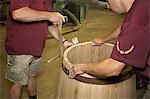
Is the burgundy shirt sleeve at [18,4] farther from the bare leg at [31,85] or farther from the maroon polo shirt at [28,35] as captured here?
the bare leg at [31,85]

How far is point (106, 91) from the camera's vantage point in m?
1.24

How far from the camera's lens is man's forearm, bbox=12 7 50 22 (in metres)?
1.61

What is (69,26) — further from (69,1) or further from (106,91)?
(106,91)

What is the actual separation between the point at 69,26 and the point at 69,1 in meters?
0.35

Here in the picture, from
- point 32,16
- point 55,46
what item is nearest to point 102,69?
point 32,16

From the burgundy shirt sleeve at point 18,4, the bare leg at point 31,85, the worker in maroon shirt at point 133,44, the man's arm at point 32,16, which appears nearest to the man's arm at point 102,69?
the worker in maroon shirt at point 133,44

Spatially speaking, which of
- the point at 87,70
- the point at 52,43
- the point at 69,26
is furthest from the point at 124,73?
the point at 69,26

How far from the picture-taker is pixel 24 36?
5.78 ft

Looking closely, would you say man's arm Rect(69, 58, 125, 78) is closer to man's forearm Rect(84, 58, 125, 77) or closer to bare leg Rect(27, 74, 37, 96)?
man's forearm Rect(84, 58, 125, 77)

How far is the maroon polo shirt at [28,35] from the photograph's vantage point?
5.75ft

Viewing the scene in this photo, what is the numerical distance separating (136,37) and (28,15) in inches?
29.1

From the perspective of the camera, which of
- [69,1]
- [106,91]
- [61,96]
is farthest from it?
[69,1]

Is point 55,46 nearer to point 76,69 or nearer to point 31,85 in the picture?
point 31,85

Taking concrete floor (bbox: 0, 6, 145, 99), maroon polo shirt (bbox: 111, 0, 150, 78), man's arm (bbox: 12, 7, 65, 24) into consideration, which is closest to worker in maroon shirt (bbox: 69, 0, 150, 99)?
maroon polo shirt (bbox: 111, 0, 150, 78)
